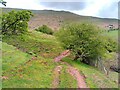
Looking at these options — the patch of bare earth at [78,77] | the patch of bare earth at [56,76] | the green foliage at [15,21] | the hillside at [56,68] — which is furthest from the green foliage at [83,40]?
the green foliage at [15,21]

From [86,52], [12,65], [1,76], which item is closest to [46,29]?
[86,52]

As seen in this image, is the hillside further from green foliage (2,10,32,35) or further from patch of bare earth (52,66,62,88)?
green foliage (2,10,32,35)

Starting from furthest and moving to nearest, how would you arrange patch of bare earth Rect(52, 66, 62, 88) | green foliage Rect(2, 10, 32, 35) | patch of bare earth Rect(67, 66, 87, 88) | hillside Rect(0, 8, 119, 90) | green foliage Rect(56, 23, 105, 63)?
1. green foliage Rect(56, 23, 105, 63)
2. green foliage Rect(2, 10, 32, 35)
3. patch of bare earth Rect(67, 66, 87, 88)
4. hillside Rect(0, 8, 119, 90)
5. patch of bare earth Rect(52, 66, 62, 88)

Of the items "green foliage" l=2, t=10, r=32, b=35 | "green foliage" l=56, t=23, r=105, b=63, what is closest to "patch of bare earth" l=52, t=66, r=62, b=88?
"green foliage" l=2, t=10, r=32, b=35

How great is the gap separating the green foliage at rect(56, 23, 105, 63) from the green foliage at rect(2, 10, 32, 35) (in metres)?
22.0

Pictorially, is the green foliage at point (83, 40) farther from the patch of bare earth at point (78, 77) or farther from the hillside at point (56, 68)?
the patch of bare earth at point (78, 77)

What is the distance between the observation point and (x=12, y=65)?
47.3 meters

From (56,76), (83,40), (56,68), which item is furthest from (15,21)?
(83,40)

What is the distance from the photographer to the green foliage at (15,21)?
134 feet

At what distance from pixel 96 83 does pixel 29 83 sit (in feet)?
37.5

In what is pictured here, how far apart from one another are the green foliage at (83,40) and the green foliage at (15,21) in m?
22.0

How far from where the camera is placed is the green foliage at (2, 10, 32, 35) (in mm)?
40750

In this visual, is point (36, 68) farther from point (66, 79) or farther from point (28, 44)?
point (28, 44)

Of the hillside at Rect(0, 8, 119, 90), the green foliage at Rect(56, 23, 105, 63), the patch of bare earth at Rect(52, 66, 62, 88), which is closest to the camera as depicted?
the patch of bare earth at Rect(52, 66, 62, 88)
